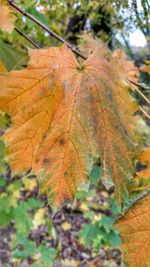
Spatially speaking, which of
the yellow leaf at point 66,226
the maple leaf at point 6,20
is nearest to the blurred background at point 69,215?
the yellow leaf at point 66,226

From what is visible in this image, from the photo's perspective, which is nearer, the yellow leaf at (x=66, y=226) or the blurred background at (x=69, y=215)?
the blurred background at (x=69, y=215)

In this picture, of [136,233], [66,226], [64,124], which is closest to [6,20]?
[64,124]

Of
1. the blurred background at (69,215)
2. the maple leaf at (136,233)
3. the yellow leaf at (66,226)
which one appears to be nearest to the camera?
the maple leaf at (136,233)

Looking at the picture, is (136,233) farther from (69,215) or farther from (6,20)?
(69,215)

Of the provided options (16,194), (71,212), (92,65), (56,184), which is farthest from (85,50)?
(71,212)

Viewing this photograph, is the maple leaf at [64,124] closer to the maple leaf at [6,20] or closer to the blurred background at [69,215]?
the maple leaf at [6,20]

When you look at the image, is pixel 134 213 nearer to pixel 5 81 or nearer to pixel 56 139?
pixel 56 139

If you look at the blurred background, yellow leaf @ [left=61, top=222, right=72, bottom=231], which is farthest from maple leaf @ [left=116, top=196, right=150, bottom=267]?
yellow leaf @ [left=61, top=222, right=72, bottom=231]
